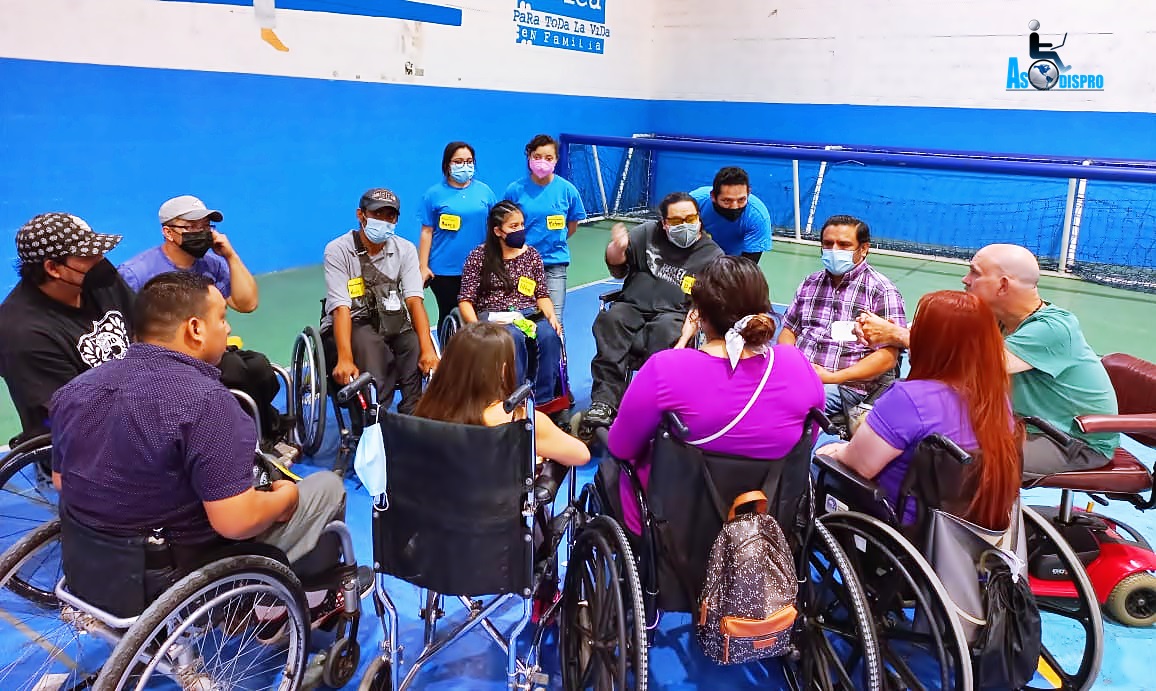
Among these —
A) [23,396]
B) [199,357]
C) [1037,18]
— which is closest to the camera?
[199,357]

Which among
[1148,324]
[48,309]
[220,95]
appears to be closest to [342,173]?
[220,95]

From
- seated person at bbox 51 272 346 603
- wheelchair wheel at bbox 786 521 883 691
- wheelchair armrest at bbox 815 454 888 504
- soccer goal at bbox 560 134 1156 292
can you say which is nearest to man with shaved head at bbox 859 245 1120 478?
wheelchair armrest at bbox 815 454 888 504

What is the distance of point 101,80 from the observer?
506 cm

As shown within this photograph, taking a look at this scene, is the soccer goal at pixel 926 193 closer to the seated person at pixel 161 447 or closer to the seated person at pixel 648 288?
the seated person at pixel 648 288

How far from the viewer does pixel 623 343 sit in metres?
3.66

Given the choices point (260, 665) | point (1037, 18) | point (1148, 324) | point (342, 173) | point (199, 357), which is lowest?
point (260, 665)

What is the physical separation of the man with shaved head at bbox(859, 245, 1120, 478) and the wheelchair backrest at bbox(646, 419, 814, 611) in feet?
3.12

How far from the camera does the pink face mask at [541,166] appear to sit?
4258mm

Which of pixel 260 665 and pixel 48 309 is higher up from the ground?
pixel 48 309

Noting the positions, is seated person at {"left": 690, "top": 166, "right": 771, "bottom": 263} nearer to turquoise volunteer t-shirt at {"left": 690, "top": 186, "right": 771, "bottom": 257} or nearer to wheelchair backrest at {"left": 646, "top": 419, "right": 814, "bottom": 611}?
turquoise volunteer t-shirt at {"left": 690, "top": 186, "right": 771, "bottom": 257}

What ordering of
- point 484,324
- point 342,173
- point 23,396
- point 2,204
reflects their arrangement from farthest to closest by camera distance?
1. point 342,173
2. point 2,204
3. point 23,396
4. point 484,324

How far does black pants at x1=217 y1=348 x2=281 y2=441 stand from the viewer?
298 centimetres

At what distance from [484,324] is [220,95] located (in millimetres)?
4739

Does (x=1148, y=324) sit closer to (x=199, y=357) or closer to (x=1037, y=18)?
(x=1037, y=18)
